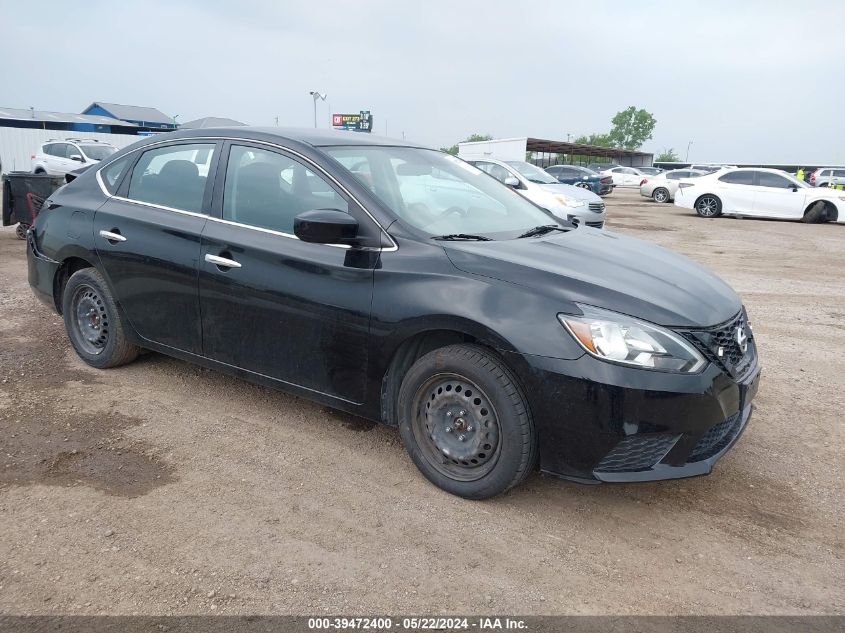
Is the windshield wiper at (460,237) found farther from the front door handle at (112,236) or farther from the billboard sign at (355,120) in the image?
the billboard sign at (355,120)

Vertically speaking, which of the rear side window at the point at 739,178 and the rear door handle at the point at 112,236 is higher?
the rear side window at the point at 739,178

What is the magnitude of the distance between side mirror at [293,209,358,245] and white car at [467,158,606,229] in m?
6.98

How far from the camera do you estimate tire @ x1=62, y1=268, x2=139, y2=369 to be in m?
4.44

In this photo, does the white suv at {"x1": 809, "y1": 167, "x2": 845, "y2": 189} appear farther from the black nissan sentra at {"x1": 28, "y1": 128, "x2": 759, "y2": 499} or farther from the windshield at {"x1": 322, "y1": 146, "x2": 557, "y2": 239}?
the black nissan sentra at {"x1": 28, "y1": 128, "x2": 759, "y2": 499}

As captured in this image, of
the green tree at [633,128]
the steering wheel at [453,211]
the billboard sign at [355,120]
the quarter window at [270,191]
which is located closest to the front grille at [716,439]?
the steering wheel at [453,211]

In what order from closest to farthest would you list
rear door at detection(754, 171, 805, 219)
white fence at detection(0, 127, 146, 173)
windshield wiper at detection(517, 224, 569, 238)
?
1. windshield wiper at detection(517, 224, 569, 238)
2. rear door at detection(754, 171, 805, 219)
3. white fence at detection(0, 127, 146, 173)

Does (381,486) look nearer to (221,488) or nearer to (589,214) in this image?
(221,488)

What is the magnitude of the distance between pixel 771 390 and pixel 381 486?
10.0 ft

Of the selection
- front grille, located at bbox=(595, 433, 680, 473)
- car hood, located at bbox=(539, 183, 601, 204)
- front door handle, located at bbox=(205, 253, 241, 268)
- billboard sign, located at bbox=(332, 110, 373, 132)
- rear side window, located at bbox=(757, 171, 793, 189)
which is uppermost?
billboard sign, located at bbox=(332, 110, 373, 132)

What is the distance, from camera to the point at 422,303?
3.09m

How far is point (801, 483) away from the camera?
11.4 feet

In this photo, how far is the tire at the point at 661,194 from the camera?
90.0ft

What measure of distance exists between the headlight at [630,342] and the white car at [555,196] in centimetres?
733

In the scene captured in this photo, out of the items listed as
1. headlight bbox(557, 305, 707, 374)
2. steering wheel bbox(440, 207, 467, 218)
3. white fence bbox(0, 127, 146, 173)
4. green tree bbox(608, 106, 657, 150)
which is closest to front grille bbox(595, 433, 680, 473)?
headlight bbox(557, 305, 707, 374)
